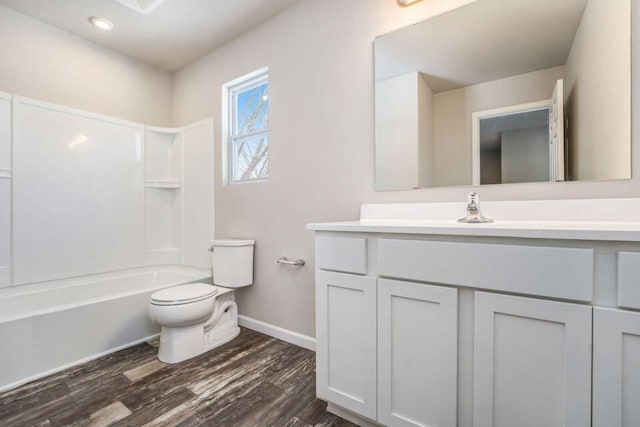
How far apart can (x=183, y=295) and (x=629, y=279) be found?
2090 mm

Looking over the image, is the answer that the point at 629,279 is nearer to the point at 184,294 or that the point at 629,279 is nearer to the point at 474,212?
the point at 474,212

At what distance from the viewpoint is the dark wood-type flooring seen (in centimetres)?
133

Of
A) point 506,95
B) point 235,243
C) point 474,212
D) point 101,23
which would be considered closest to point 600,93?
point 506,95

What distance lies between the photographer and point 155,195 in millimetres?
2912

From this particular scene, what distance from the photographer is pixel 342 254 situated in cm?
126

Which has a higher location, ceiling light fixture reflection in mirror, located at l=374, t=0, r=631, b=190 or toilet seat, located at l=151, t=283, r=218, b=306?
ceiling light fixture reflection in mirror, located at l=374, t=0, r=631, b=190

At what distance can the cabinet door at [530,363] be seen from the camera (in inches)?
32.1

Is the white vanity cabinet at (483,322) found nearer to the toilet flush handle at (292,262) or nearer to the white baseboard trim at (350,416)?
the white baseboard trim at (350,416)

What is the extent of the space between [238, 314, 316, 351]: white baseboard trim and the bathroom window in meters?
1.17

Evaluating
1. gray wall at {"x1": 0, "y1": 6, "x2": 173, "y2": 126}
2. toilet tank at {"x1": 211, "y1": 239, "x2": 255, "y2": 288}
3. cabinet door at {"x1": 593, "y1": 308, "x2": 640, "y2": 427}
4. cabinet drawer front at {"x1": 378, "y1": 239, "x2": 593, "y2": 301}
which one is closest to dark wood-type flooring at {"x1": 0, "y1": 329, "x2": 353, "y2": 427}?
toilet tank at {"x1": 211, "y1": 239, "x2": 255, "y2": 288}

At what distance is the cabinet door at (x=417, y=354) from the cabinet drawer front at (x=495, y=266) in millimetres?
64

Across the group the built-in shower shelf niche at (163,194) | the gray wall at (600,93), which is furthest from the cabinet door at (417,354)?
the built-in shower shelf niche at (163,194)

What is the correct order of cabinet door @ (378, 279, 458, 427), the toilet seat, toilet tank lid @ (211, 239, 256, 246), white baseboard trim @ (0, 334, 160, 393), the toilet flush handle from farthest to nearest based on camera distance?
1. toilet tank lid @ (211, 239, 256, 246)
2. the toilet flush handle
3. the toilet seat
4. white baseboard trim @ (0, 334, 160, 393)
5. cabinet door @ (378, 279, 458, 427)

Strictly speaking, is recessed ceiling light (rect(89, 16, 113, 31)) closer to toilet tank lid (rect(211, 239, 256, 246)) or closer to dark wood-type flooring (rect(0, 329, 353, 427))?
toilet tank lid (rect(211, 239, 256, 246))
